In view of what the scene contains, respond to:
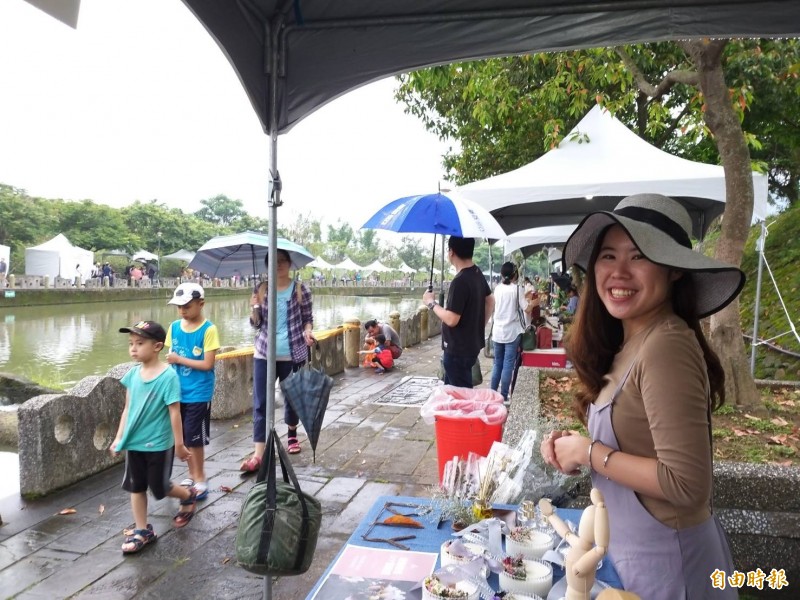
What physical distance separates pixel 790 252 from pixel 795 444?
807cm

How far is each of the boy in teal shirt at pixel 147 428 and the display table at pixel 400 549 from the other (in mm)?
1700

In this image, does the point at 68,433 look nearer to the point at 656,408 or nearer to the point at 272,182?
the point at 272,182

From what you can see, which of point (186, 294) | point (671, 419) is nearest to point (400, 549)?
point (671, 419)

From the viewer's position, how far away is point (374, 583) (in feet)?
5.39

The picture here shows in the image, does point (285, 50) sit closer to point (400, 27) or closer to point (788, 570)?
point (400, 27)

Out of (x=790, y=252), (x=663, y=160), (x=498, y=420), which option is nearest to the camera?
(x=498, y=420)

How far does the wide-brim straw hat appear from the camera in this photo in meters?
1.27

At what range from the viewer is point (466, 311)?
13.8ft

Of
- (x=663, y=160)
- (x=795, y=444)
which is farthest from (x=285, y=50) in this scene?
(x=663, y=160)

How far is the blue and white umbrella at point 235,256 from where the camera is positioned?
434 cm

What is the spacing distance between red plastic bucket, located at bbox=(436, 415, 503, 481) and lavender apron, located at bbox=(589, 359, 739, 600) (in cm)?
186

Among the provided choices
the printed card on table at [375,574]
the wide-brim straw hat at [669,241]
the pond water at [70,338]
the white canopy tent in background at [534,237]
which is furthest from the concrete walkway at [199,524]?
the white canopy tent in background at [534,237]

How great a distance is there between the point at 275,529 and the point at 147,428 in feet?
5.94

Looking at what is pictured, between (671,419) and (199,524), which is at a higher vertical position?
(671,419)
